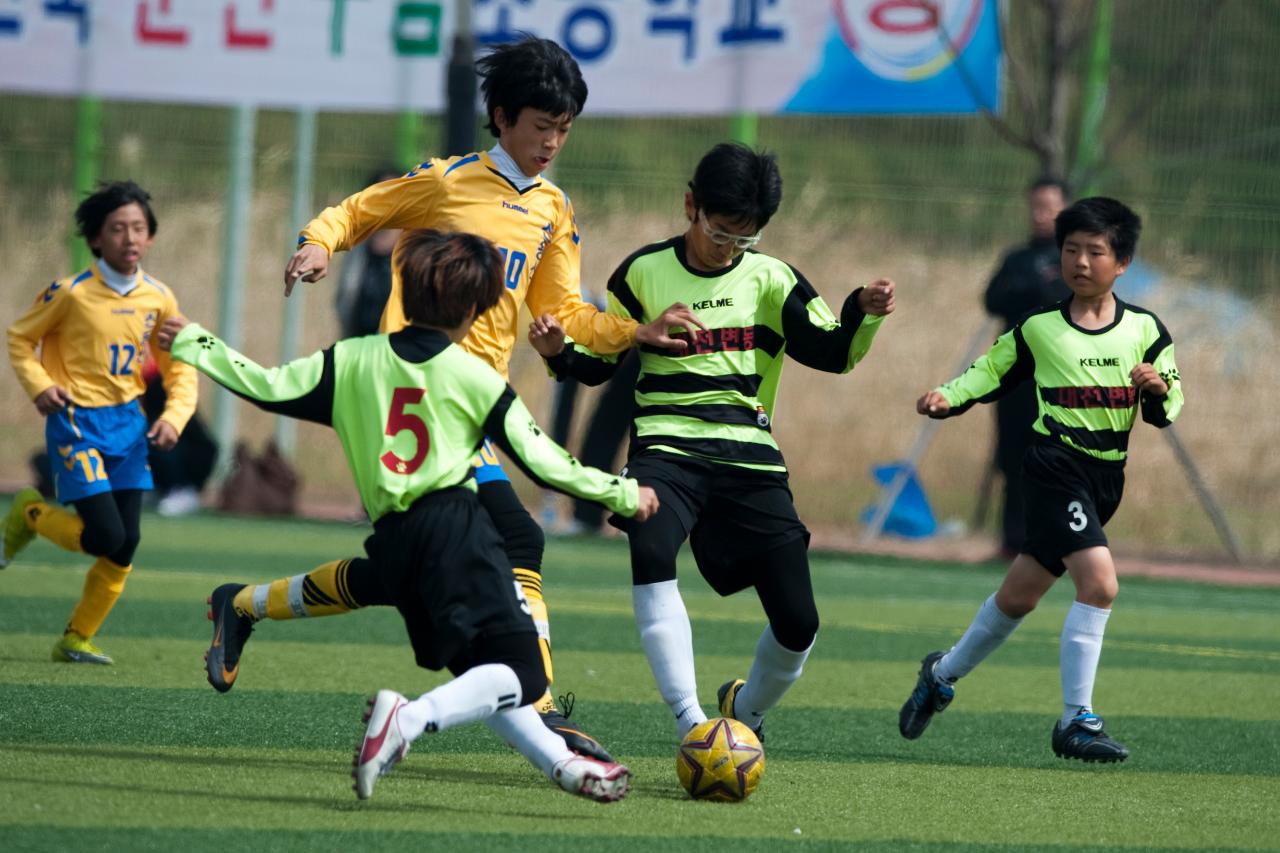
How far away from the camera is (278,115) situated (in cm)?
2612

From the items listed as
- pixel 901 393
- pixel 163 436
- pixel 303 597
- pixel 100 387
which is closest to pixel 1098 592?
pixel 303 597

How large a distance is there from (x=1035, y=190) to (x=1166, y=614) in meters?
2.82

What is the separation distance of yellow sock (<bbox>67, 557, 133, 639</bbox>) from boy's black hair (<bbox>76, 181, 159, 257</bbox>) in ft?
4.62

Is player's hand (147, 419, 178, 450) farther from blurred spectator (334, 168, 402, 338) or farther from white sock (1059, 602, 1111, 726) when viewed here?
blurred spectator (334, 168, 402, 338)

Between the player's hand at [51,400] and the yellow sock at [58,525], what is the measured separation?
1.41 feet

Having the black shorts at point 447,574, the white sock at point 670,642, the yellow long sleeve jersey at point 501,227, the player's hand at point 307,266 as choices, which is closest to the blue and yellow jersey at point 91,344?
the yellow long sleeve jersey at point 501,227

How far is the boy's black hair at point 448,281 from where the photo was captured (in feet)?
16.3

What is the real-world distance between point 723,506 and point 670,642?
46 cm

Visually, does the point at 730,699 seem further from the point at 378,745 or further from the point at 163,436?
the point at 163,436

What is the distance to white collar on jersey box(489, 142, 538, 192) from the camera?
20.0 ft

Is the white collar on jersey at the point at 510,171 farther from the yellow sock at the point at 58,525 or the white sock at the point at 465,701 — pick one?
the yellow sock at the point at 58,525

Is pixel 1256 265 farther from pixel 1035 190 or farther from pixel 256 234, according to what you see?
pixel 256 234

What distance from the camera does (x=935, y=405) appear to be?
21.4ft

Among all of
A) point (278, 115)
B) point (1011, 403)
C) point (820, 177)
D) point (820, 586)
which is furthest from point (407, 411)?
point (278, 115)
